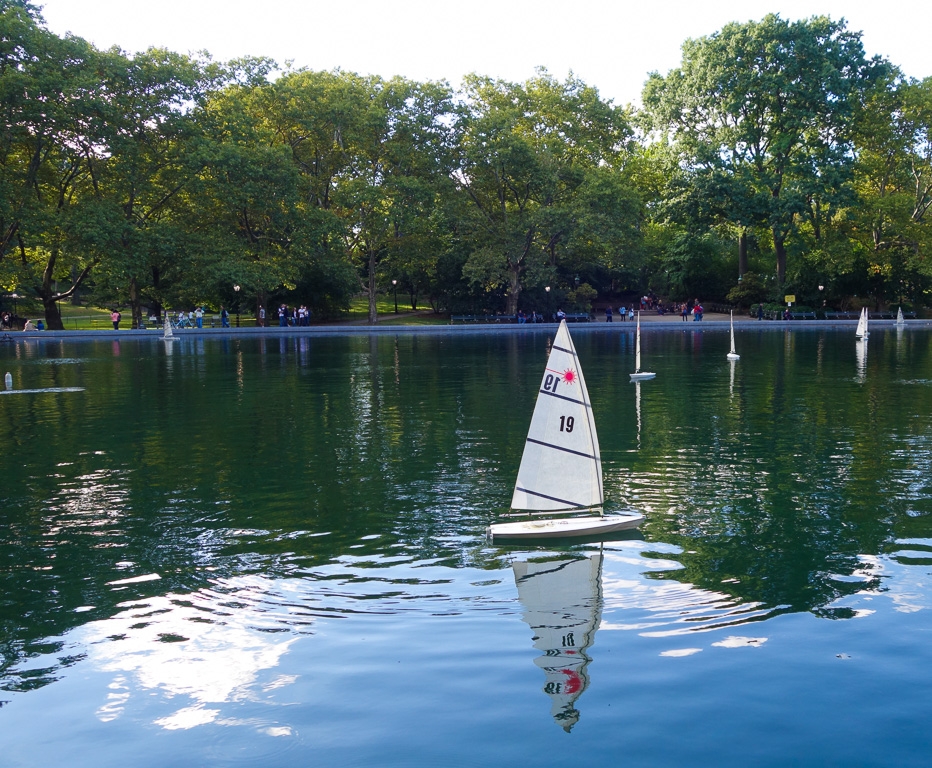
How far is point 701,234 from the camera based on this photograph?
87750 mm

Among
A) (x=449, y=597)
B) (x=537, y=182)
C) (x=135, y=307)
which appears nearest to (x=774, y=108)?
(x=537, y=182)

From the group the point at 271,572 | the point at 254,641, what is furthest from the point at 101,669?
the point at 271,572

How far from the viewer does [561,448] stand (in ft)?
48.2

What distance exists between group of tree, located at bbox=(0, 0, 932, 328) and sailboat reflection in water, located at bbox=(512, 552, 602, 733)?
5874 centimetres

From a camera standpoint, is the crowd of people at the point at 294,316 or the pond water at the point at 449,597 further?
the crowd of people at the point at 294,316

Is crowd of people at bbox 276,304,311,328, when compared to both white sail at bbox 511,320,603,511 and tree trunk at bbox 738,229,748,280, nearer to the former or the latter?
tree trunk at bbox 738,229,748,280

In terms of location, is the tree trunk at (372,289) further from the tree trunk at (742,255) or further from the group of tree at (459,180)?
the tree trunk at (742,255)

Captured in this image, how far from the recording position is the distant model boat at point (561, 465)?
46.6ft

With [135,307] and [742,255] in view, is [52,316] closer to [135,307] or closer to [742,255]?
[135,307]

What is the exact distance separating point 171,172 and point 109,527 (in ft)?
201

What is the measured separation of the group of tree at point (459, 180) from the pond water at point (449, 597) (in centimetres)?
4555

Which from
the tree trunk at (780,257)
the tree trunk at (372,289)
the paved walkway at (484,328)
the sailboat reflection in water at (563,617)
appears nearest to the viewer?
the sailboat reflection in water at (563,617)

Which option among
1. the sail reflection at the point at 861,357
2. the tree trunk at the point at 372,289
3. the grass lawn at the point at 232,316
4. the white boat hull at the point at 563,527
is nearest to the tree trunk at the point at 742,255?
the grass lawn at the point at 232,316

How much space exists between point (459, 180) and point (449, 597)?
7620cm
